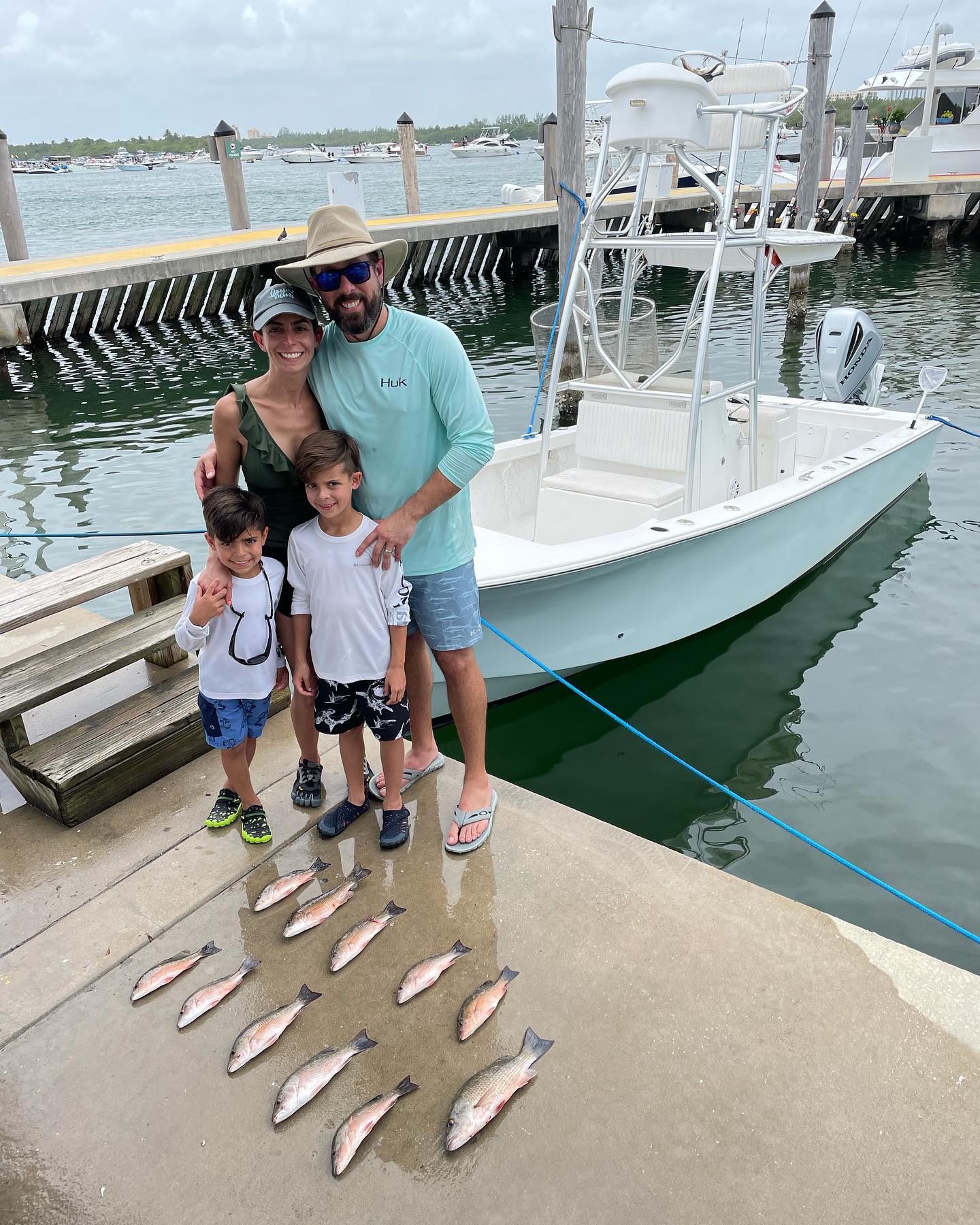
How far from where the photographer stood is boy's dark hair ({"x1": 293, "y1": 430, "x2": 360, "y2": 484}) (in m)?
2.47

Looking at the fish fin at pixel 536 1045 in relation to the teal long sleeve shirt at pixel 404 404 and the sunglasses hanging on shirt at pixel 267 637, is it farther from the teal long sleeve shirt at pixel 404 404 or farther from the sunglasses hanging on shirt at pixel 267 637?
the teal long sleeve shirt at pixel 404 404

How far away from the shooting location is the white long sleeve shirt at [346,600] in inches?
103

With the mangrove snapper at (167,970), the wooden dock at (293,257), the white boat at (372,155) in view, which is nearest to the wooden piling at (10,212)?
the wooden dock at (293,257)

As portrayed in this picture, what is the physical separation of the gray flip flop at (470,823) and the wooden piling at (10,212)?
52.9 ft

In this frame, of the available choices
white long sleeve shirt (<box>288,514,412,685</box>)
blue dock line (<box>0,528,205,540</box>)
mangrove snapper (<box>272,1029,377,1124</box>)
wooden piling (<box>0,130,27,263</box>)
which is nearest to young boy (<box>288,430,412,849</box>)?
white long sleeve shirt (<box>288,514,412,685</box>)

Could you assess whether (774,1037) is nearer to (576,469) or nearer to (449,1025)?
(449,1025)

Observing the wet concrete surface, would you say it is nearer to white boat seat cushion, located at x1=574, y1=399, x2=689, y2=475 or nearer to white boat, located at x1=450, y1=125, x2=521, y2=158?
white boat seat cushion, located at x1=574, y1=399, x2=689, y2=475

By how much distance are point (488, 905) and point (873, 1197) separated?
3.94 ft

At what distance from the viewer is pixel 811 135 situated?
14.6m

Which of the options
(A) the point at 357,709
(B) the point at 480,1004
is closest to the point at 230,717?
(A) the point at 357,709

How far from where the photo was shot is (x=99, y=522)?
8414mm

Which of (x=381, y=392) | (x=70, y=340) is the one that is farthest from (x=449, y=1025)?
(x=70, y=340)

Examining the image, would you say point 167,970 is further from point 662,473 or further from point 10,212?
point 10,212

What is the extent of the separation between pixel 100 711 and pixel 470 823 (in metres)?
1.61
